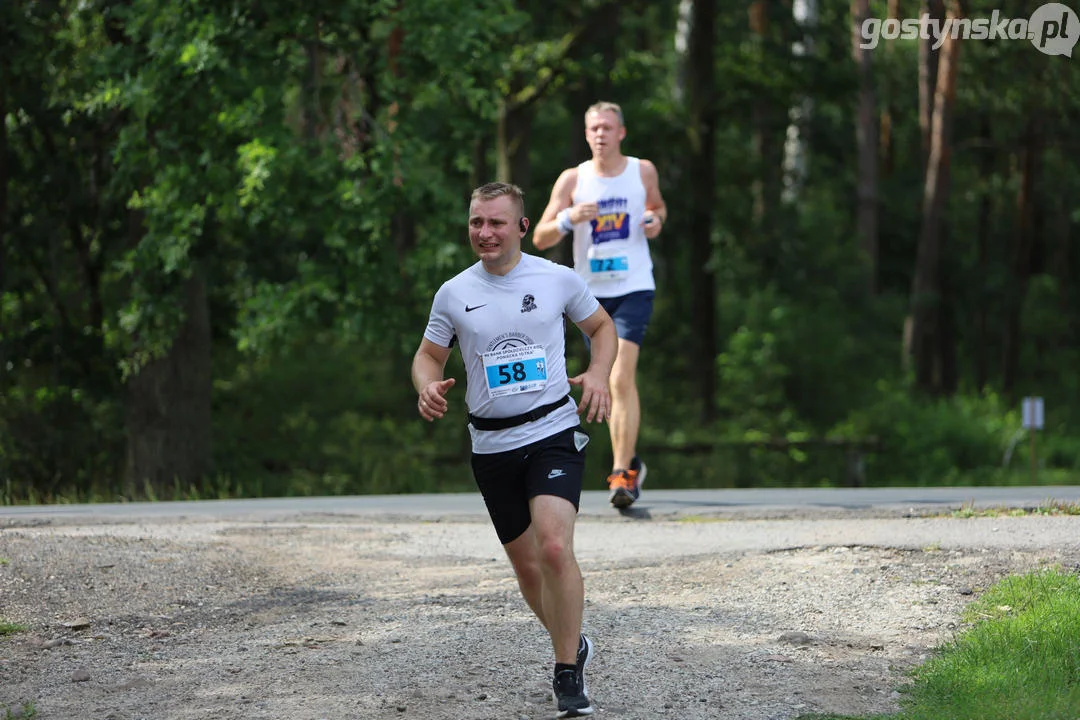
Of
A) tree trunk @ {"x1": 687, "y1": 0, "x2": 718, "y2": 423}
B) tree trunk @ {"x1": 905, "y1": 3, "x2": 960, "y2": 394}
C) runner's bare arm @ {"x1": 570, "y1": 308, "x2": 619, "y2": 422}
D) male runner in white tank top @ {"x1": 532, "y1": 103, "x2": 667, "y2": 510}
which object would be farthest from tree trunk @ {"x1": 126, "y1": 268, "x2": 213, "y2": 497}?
tree trunk @ {"x1": 905, "y1": 3, "x2": 960, "y2": 394}

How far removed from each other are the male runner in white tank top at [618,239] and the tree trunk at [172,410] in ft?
28.6

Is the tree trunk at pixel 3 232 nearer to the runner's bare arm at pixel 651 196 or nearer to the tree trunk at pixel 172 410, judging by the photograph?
the tree trunk at pixel 172 410

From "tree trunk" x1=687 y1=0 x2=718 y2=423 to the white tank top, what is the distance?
56.5 feet

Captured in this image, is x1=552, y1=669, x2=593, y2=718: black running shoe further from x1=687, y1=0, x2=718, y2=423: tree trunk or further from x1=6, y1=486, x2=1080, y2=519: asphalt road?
x1=687, y1=0, x2=718, y2=423: tree trunk

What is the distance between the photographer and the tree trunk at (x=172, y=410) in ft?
59.3

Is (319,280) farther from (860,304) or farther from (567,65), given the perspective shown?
(860,304)

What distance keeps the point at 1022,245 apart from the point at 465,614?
39882 millimetres

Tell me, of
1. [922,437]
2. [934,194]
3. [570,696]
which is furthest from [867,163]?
[570,696]

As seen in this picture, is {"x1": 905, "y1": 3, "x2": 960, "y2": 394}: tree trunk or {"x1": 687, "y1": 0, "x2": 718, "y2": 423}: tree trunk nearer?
{"x1": 687, "y1": 0, "x2": 718, "y2": 423}: tree trunk

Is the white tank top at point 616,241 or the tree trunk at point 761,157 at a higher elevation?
the tree trunk at point 761,157

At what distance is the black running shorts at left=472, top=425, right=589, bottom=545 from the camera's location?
227 inches

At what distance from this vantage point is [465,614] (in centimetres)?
748

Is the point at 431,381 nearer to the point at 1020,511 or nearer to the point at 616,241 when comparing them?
the point at 616,241

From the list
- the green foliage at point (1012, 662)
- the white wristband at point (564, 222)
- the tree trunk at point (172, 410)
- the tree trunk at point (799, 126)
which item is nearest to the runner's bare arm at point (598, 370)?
the green foliage at point (1012, 662)
